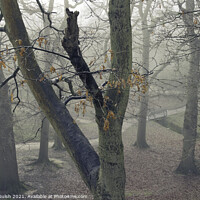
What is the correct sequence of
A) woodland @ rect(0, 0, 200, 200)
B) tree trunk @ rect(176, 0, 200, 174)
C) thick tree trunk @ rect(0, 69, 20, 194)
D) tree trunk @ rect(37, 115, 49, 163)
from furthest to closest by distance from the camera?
tree trunk @ rect(37, 115, 49, 163) < tree trunk @ rect(176, 0, 200, 174) < thick tree trunk @ rect(0, 69, 20, 194) < woodland @ rect(0, 0, 200, 200)

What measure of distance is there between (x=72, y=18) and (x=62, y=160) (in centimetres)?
1080

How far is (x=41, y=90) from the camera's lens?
4363 millimetres

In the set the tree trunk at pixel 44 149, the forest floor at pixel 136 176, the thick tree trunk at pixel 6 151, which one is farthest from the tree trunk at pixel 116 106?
the tree trunk at pixel 44 149

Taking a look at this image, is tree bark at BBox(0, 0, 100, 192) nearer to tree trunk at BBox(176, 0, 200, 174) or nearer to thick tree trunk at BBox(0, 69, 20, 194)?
thick tree trunk at BBox(0, 69, 20, 194)

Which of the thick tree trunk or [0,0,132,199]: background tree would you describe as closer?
[0,0,132,199]: background tree

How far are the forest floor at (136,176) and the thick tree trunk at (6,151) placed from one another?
0.74 m

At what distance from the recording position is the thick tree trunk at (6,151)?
8703mm

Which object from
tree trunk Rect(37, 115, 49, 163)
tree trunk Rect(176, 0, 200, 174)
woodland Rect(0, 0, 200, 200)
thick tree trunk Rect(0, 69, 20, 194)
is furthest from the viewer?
tree trunk Rect(37, 115, 49, 163)

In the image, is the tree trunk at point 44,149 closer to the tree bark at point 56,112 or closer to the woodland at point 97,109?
the woodland at point 97,109

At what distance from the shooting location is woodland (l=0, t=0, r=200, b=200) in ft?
13.0

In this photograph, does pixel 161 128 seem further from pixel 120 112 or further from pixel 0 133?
pixel 120 112

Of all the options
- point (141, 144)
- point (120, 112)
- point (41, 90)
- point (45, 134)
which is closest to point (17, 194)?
point (45, 134)

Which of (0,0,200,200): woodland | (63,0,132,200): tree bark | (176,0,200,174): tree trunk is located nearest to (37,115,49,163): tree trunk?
(0,0,200,200): woodland

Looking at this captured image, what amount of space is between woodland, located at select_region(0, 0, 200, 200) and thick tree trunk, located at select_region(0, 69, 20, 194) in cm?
3
